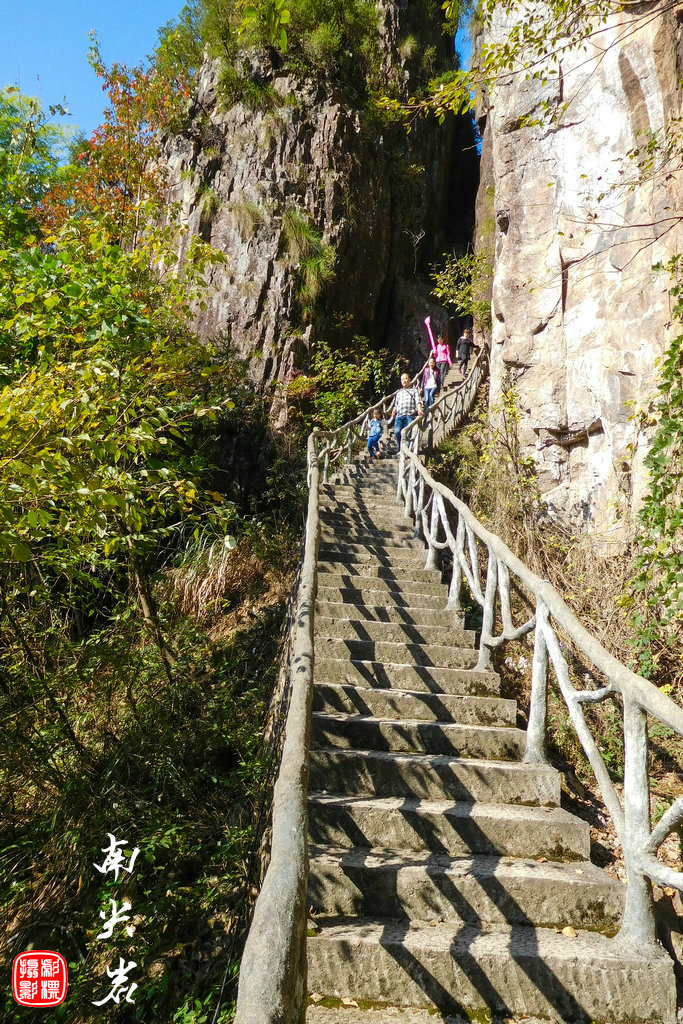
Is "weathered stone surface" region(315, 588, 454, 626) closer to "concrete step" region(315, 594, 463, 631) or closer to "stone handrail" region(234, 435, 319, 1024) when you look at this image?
"concrete step" region(315, 594, 463, 631)

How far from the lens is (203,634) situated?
767 centimetres

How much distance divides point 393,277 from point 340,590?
585 inches

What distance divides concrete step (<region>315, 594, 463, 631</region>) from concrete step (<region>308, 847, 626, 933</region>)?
101 inches

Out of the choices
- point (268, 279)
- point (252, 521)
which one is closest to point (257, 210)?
point (268, 279)

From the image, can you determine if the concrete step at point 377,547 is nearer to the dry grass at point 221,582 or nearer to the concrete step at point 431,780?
the dry grass at point 221,582

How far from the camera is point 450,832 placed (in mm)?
2863

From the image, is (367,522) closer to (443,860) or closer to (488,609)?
(488,609)

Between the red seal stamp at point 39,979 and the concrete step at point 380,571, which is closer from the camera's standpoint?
the red seal stamp at point 39,979

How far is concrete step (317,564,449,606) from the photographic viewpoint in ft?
18.7

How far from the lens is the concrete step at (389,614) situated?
513cm

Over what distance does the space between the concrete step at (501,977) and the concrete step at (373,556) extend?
4.13 metres

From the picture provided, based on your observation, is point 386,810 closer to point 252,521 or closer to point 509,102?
point 252,521

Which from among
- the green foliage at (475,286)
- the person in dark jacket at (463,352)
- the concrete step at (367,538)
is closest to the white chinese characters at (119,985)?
the concrete step at (367,538)

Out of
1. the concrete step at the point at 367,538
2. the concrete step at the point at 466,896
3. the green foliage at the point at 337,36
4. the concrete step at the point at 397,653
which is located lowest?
the concrete step at the point at 466,896
